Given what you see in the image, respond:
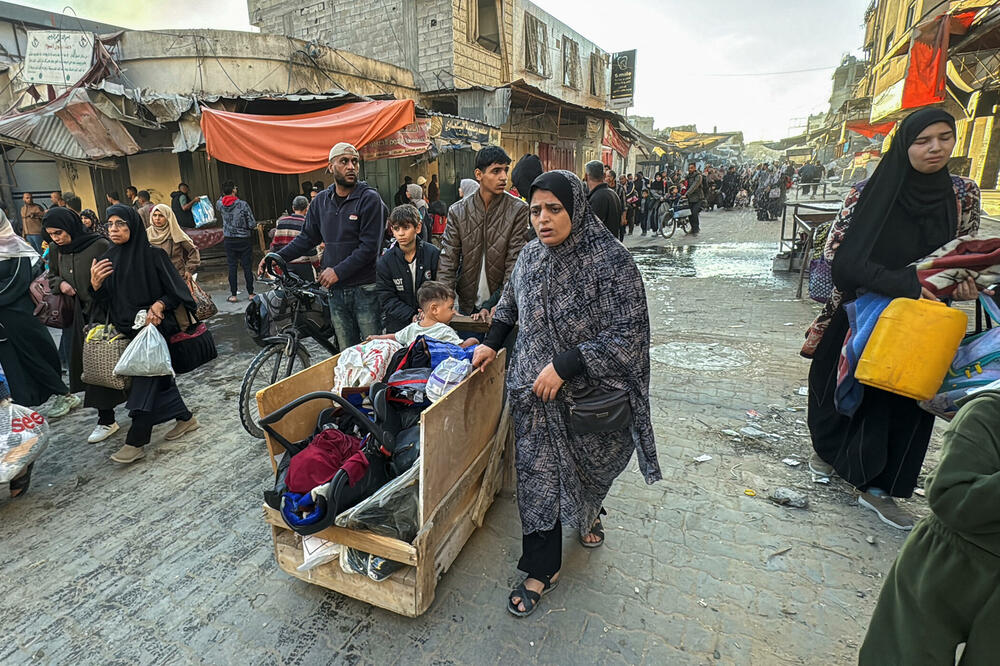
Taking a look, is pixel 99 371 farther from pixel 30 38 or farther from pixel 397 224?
pixel 30 38

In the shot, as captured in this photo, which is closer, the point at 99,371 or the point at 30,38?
the point at 99,371

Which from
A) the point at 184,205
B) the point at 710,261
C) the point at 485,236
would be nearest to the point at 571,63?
the point at 710,261

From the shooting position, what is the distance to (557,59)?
66.0 ft

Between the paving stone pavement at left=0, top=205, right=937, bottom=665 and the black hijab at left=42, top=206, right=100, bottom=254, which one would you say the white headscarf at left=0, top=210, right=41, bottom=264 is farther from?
the paving stone pavement at left=0, top=205, right=937, bottom=665

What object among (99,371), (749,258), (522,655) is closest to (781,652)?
(522,655)

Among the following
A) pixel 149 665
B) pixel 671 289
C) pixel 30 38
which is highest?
pixel 30 38

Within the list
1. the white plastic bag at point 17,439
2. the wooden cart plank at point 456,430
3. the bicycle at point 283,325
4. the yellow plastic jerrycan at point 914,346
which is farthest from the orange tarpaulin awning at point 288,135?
the yellow plastic jerrycan at point 914,346

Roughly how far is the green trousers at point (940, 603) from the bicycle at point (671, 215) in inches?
579

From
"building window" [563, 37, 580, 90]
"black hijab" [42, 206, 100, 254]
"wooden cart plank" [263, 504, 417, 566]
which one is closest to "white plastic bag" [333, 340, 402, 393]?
"wooden cart plank" [263, 504, 417, 566]

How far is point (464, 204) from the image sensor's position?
335 cm

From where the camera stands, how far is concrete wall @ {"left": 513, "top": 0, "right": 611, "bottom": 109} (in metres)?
17.1

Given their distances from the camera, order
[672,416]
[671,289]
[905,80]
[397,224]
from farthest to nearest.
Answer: [905,80] < [671,289] < [672,416] < [397,224]

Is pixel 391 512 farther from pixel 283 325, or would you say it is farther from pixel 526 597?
pixel 283 325

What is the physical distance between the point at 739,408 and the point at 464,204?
2695mm
